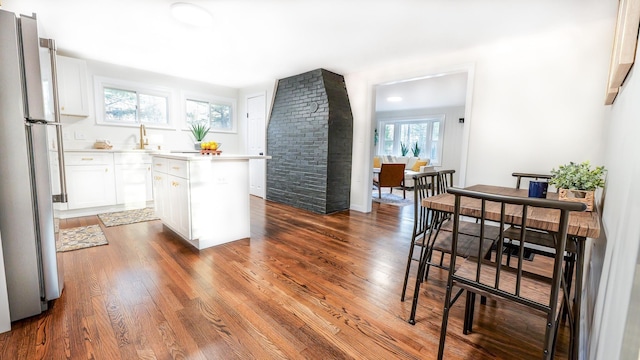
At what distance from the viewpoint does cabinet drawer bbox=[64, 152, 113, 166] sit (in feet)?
11.6

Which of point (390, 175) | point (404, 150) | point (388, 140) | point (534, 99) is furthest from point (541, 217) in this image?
point (388, 140)

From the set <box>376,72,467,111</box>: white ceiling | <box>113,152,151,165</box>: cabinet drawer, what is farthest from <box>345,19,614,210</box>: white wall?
<box>113,152,151,165</box>: cabinet drawer

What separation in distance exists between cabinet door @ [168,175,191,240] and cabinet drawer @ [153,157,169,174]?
0.51ft

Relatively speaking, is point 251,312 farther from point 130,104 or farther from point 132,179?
point 130,104

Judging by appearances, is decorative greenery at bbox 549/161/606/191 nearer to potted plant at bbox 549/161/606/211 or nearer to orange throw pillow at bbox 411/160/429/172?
potted plant at bbox 549/161/606/211

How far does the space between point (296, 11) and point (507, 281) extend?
2523 millimetres

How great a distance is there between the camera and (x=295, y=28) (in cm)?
275

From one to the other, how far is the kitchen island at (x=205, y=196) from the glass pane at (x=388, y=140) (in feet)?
23.0

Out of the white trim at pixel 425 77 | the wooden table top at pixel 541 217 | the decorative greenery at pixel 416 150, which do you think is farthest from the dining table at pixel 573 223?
the decorative greenery at pixel 416 150

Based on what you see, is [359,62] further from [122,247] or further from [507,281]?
[122,247]

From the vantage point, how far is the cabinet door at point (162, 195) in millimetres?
2971

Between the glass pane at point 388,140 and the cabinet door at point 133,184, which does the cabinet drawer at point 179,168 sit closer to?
the cabinet door at point 133,184

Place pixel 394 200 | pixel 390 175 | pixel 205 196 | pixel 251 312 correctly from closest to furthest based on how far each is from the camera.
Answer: pixel 251 312
pixel 205 196
pixel 394 200
pixel 390 175

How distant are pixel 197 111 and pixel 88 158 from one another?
2.11m
